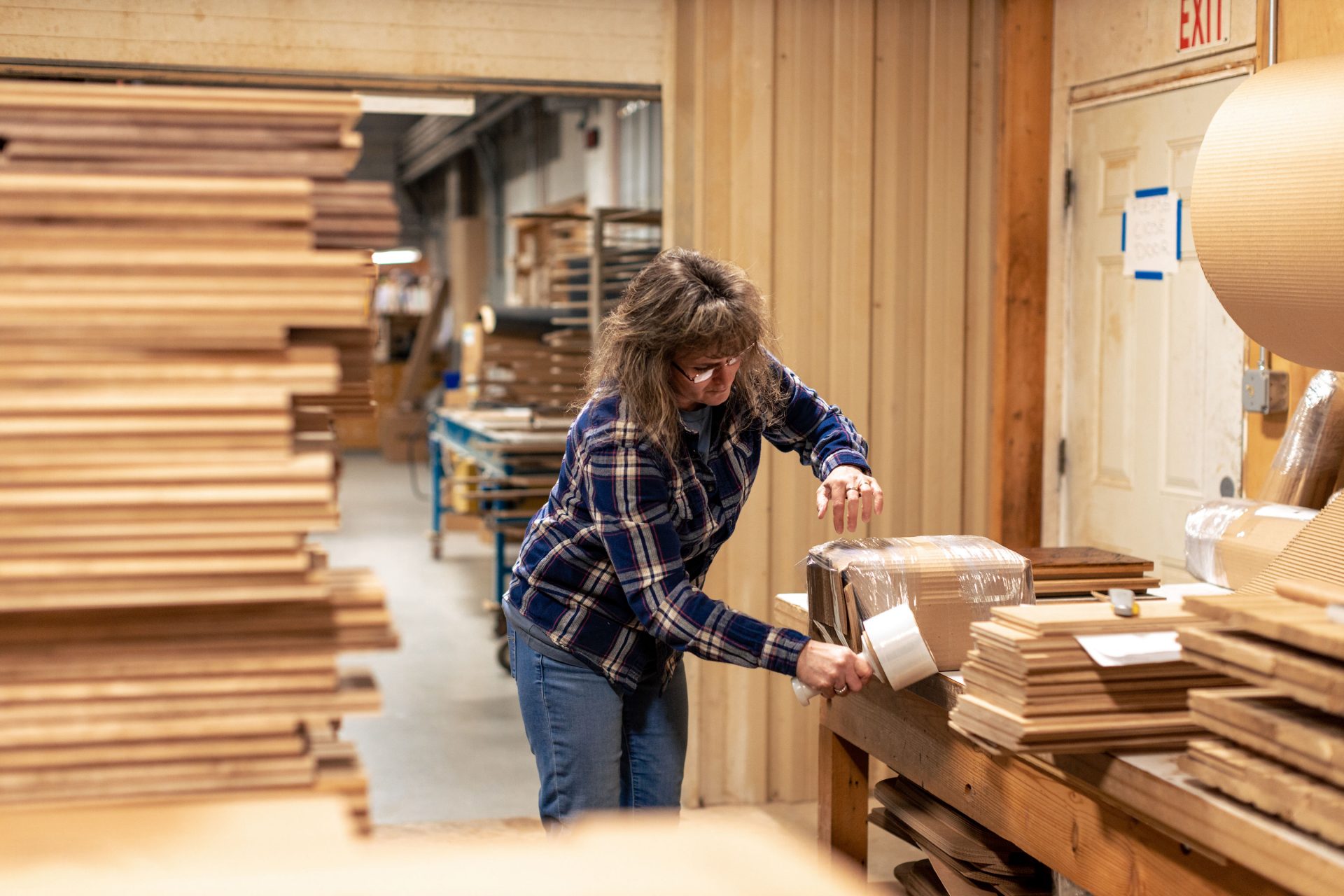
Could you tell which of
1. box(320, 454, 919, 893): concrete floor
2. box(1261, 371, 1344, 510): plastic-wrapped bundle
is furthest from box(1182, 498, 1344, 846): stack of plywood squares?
box(320, 454, 919, 893): concrete floor

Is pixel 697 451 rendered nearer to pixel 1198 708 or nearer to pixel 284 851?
pixel 1198 708

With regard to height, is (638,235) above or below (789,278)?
above

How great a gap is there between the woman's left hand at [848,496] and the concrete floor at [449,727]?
3.56 feet

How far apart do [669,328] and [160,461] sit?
1.08 m

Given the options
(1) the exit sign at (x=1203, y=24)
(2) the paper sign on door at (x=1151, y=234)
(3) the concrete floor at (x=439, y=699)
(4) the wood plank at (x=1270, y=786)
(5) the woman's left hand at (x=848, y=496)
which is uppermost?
(1) the exit sign at (x=1203, y=24)

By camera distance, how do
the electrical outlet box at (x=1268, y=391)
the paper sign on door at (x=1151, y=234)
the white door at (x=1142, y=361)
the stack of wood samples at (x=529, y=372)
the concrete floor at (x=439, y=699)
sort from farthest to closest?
the stack of wood samples at (x=529, y=372) → the concrete floor at (x=439, y=699) → the paper sign on door at (x=1151, y=234) → the white door at (x=1142, y=361) → the electrical outlet box at (x=1268, y=391)

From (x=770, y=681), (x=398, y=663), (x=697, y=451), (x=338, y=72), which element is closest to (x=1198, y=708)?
(x=697, y=451)

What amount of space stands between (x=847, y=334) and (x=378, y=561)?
19.2ft

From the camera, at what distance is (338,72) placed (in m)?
3.98

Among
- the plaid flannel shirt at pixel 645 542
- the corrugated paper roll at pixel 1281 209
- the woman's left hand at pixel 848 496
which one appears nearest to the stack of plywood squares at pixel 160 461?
the plaid flannel shirt at pixel 645 542

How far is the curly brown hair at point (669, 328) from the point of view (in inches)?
90.2

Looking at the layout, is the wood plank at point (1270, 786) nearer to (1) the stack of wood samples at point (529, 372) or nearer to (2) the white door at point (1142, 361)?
(2) the white door at point (1142, 361)

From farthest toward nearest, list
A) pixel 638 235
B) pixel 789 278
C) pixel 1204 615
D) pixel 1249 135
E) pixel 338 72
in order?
pixel 638 235 < pixel 789 278 < pixel 338 72 < pixel 1249 135 < pixel 1204 615

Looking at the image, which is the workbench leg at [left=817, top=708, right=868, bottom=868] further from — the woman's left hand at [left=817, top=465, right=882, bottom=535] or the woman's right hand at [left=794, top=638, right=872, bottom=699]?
the woman's right hand at [left=794, top=638, right=872, bottom=699]
